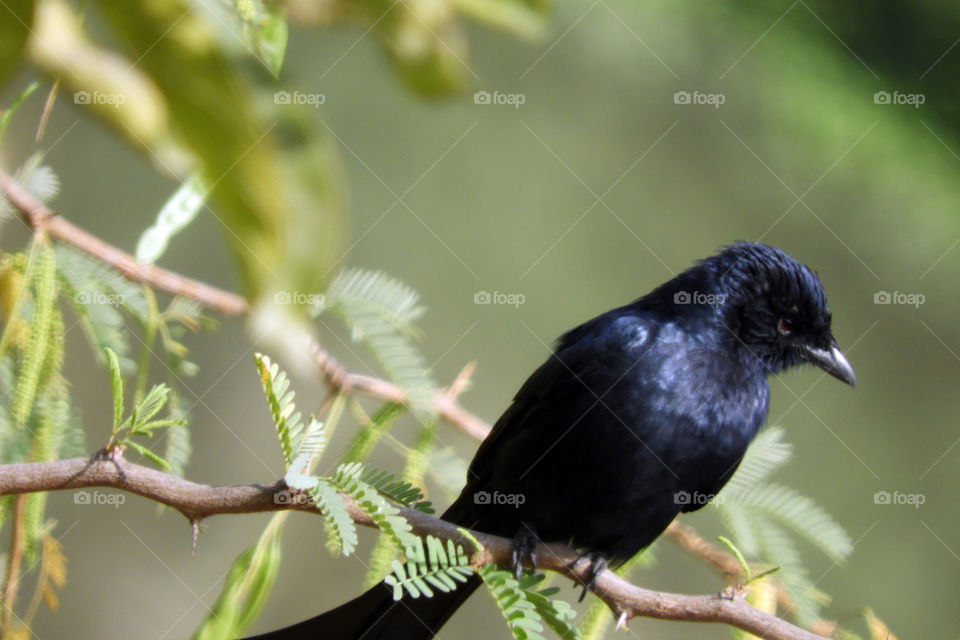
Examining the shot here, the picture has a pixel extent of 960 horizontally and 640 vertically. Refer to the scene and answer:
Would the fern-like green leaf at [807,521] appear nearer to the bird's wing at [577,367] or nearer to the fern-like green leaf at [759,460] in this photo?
the fern-like green leaf at [759,460]

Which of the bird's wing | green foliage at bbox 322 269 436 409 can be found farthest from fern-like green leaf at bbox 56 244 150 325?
the bird's wing

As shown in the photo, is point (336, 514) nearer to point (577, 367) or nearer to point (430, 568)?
point (430, 568)

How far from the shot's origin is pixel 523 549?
254 centimetres

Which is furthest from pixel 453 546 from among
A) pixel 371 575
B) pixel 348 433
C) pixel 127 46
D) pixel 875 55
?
pixel 348 433

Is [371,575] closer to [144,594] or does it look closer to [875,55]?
[875,55]

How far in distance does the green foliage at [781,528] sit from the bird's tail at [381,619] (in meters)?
0.74

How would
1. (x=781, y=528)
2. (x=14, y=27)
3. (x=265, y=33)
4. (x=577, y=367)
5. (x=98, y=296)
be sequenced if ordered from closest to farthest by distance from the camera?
1. (x=14, y=27)
2. (x=265, y=33)
3. (x=98, y=296)
4. (x=781, y=528)
5. (x=577, y=367)

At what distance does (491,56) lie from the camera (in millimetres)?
4801

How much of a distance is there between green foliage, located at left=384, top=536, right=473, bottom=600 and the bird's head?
150 centimetres

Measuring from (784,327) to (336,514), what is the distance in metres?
1.92

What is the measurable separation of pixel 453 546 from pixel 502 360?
3.05m

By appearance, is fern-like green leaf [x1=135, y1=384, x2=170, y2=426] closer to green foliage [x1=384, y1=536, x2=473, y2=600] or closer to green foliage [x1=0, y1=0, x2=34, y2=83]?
green foliage [x1=384, y1=536, x2=473, y2=600]

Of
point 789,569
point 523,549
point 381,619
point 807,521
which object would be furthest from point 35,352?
point 807,521

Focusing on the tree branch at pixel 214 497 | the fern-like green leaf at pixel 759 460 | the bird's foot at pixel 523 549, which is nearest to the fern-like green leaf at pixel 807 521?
the fern-like green leaf at pixel 759 460
